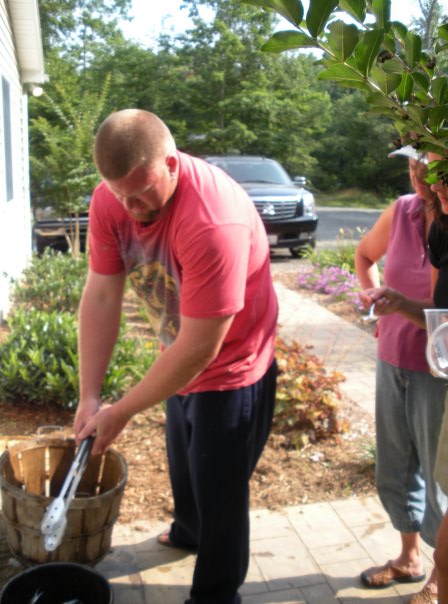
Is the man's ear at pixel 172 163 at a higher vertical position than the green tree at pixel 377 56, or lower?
lower

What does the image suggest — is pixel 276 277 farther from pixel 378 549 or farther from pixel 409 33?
pixel 409 33

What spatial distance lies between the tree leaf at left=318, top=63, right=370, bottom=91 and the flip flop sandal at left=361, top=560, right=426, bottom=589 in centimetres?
230

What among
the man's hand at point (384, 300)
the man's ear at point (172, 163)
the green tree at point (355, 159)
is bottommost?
the green tree at point (355, 159)

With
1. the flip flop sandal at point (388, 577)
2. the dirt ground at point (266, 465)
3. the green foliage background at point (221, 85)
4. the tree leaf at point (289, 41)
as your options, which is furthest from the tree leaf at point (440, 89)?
the green foliage background at point (221, 85)

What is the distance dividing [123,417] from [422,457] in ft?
3.70

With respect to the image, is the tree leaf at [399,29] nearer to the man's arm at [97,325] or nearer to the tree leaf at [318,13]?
the tree leaf at [318,13]

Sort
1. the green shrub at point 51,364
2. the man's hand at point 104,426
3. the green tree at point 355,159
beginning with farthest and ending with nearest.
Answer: the green tree at point 355,159
the green shrub at point 51,364
the man's hand at point 104,426

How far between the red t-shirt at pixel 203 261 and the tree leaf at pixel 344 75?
0.96m

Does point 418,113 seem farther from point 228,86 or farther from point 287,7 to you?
point 228,86

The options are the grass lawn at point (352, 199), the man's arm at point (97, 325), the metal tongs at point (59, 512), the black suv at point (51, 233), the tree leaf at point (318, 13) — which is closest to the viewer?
the tree leaf at point (318, 13)

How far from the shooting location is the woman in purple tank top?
2.51 m

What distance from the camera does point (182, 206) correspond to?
2.19 meters

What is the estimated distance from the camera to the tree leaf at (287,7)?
1.05 meters

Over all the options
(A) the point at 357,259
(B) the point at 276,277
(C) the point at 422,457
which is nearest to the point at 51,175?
(B) the point at 276,277
